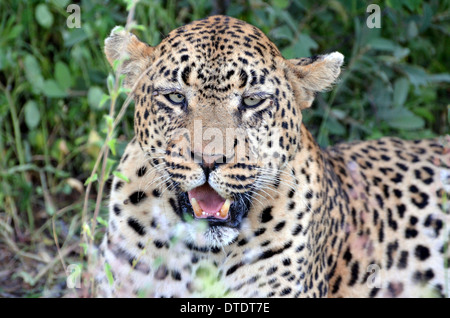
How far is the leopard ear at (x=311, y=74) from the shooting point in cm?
438

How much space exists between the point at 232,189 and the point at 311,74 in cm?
97

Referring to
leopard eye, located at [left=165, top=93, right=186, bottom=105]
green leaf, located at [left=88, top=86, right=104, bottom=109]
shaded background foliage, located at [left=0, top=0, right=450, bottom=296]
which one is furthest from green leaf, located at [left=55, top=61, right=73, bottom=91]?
leopard eye, located at [left=165, top=93, right=186, bottom=105]

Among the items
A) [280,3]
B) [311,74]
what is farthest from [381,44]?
[311,74]

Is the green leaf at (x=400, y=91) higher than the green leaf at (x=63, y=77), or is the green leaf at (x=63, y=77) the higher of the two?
the green leaf at (x=63, y=77)

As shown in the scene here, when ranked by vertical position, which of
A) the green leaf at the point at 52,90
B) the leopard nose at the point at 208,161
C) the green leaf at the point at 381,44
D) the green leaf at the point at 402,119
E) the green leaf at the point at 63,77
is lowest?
the green leaf at the point at 402,119

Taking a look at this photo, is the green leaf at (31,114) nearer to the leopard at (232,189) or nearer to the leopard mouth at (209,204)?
the leopard at (232,189)

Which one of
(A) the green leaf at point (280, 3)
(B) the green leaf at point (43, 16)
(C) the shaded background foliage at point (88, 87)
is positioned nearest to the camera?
(A) the green leaf at point (280, 3)

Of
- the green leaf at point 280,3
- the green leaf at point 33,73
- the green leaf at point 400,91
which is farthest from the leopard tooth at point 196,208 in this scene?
the green leaf at point 400,91

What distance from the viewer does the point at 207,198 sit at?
13.0 ft

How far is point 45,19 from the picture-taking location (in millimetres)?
6469

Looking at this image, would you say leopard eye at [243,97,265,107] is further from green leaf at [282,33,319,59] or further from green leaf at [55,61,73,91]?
green leaf at [55,61,73,91]

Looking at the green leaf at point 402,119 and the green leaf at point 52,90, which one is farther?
the green leaf at point 402,119

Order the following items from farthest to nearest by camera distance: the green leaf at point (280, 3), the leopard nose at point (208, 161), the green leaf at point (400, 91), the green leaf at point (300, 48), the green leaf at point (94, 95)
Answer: the green leaf at point (400, 91), the green leaf at point (94, 95), the green leaf at point (280, 3), the green leaf at point (300, 48), the leopard nose at point (208, 161)

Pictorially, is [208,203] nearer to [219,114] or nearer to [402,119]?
[219,114]
